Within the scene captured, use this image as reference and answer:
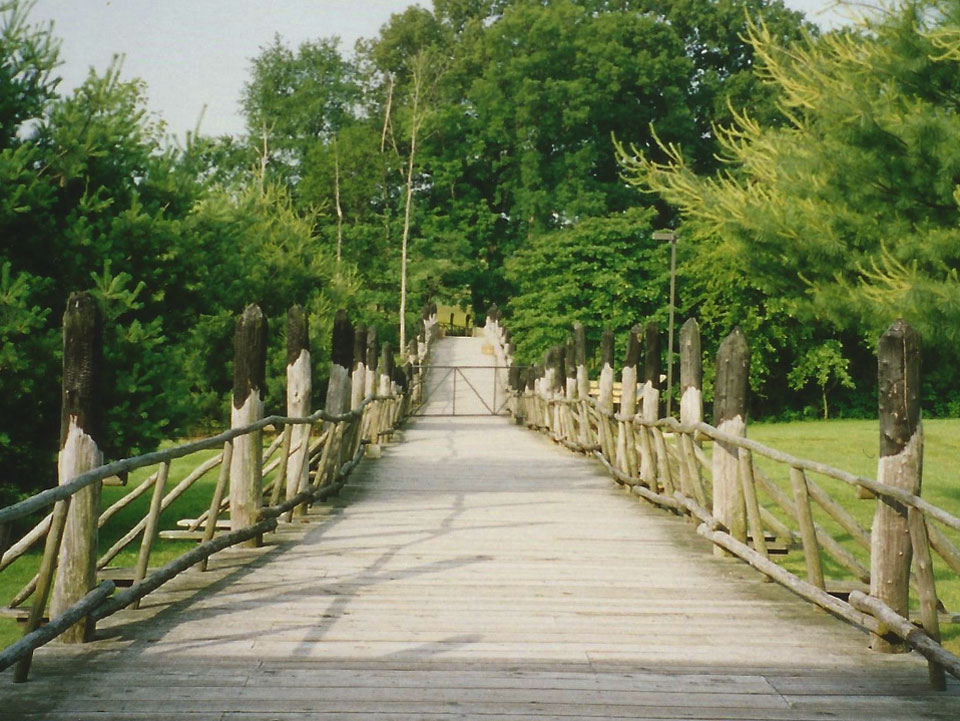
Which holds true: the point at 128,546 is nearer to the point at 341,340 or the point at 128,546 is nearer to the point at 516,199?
the point at 341,340

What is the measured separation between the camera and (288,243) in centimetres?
2883

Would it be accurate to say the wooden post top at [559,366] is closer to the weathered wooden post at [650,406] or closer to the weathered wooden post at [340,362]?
the weathered wooden post at [650,406]

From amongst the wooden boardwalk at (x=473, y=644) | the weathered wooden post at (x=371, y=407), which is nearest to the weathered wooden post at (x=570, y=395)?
the weathered wooden post at (x=371, y=407)

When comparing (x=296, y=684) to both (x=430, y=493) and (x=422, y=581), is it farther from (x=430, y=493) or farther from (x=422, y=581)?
(x=430, y=493)

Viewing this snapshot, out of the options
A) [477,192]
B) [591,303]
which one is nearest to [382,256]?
[477,192]

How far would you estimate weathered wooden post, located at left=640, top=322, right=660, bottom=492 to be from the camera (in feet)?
38.8

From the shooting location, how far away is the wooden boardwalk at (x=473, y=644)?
14.6 feet

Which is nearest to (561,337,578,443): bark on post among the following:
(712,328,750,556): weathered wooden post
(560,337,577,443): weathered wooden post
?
(560,337,577,443): weathered wooden post

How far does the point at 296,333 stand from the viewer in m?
10.9

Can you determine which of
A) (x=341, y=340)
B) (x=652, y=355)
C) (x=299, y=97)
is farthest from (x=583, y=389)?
(x=299, y=97)

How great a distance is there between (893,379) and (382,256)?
4755 centimetres

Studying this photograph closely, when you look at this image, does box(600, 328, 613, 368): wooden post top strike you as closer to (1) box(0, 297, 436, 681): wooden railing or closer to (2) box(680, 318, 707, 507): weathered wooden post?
(1) box(0, 297, 436, 681): wooden railing

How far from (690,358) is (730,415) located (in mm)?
1680

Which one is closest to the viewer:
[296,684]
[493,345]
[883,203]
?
[296,684]
